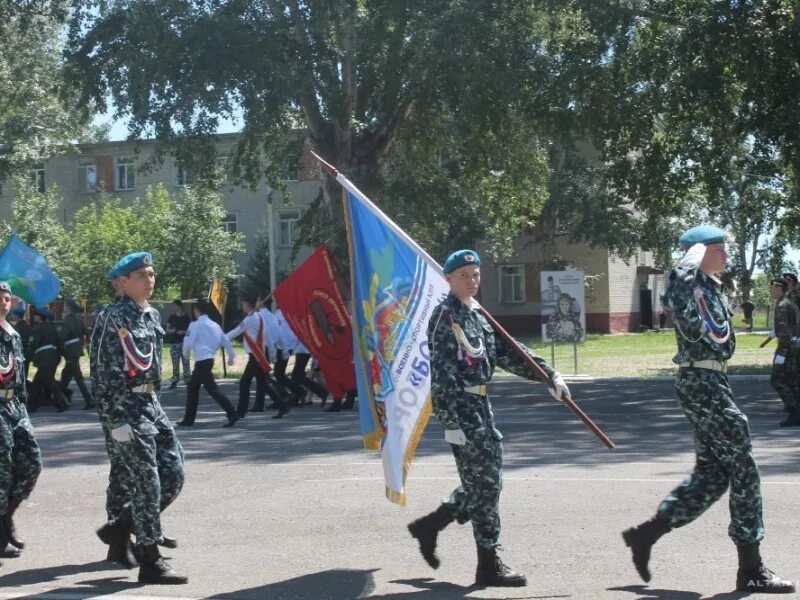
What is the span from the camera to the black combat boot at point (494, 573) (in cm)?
689

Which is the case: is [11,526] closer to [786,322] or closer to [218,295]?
[786,322]

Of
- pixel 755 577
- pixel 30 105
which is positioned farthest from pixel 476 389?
pixel 30 105


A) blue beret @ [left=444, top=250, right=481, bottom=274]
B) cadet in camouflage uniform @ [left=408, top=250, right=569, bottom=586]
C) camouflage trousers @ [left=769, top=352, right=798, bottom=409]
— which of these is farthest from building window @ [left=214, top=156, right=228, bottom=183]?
cadet in camouflage uniform @ [left=408, top=250, right=569, bottom=586]

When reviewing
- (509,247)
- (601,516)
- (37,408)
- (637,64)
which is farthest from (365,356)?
(509,247)

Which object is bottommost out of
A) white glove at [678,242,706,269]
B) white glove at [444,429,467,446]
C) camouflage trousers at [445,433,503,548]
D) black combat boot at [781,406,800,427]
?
black combat boot at [781,406,800,427]

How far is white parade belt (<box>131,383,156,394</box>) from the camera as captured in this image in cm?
738

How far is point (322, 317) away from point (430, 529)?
12.0 meters

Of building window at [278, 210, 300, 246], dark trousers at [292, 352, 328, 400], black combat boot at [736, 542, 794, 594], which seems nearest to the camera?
black combat boot at [736, 542, 794, 594]

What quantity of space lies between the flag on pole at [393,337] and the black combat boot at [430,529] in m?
0.26

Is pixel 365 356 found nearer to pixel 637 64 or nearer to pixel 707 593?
pixel 707 593

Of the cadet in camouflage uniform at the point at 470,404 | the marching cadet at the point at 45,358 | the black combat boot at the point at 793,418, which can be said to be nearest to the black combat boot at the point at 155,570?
the cadet in camouflage uniform at the point at 470,404

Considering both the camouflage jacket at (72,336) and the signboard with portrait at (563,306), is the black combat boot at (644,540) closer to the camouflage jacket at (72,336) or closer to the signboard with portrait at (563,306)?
the camouflage jacket at (72,336)

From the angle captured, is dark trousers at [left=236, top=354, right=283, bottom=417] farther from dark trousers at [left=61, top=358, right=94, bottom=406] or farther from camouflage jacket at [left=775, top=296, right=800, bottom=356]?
camouflage jacket at [left=775, top=296, right=800, bottom=356]

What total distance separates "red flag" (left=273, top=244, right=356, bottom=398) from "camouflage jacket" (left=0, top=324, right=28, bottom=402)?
10641 mm
